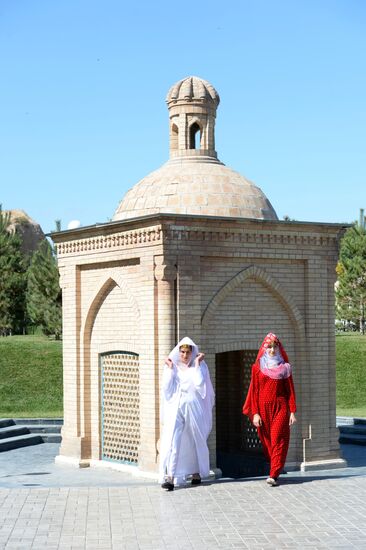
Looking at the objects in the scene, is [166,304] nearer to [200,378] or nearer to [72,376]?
[200,378]

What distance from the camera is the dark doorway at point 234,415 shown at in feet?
46.9

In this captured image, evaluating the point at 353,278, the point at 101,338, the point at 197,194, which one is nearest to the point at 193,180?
the point at 197,194

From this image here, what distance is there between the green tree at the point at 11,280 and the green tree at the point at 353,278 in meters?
13.6

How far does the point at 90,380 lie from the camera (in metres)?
14.1

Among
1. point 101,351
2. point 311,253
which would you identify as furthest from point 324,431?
point 101,351

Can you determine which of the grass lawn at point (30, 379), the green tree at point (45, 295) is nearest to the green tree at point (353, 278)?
the green tree at point (45, 295)

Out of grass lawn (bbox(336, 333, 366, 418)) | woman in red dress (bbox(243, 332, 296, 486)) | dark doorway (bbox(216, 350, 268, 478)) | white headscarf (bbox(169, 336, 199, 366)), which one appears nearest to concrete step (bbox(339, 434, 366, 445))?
dark doorway (bbox(216, 350, 268, 478))

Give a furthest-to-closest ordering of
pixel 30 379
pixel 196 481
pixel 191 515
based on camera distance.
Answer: pixel 30 379 → pixel 196 481 → pixel 191 515

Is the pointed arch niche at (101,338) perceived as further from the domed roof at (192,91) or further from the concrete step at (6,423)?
the concrete step at (6,423)

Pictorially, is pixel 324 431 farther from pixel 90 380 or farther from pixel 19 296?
pixel 19 296

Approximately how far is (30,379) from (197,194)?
503 inches

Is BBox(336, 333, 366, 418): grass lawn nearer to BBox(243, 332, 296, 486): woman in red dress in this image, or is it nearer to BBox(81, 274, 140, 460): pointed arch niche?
BBox(81, 274, 140, 460): pointed arch niche

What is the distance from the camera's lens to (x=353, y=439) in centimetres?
1630

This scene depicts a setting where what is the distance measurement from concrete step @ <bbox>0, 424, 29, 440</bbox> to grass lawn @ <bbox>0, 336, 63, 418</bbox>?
3.27 metres
